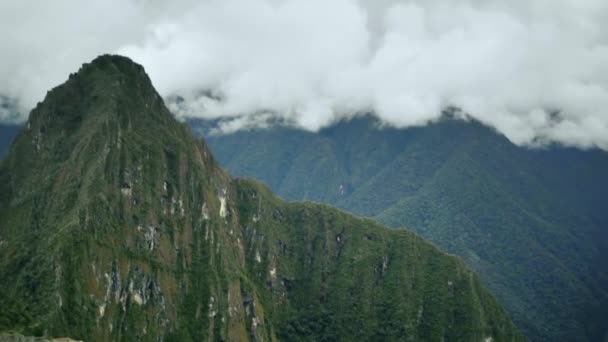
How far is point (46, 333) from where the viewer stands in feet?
623

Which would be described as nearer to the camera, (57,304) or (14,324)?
(14,324)

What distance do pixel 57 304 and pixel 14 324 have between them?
1669cm

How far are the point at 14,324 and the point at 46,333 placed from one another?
33.1ft

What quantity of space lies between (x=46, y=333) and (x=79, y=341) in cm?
1079

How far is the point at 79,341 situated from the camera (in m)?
190

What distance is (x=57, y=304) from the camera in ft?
656

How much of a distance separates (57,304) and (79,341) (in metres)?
17.7

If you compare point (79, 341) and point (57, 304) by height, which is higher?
point (57, 304)

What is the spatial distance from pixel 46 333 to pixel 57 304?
12.2 meters
